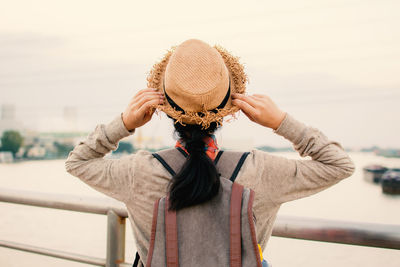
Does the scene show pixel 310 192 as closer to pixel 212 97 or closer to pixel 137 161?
pixel 212 97

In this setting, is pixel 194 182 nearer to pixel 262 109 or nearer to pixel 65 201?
pixel 262 109

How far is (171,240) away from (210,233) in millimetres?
96

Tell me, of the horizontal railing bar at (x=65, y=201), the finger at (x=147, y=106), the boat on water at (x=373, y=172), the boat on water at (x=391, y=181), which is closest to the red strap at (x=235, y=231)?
the finger at (x=147, y=106)

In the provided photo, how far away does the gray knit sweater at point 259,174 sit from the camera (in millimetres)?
838

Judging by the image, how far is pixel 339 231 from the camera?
107 centimetres

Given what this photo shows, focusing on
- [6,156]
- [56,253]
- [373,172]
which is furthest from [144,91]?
[373,172]

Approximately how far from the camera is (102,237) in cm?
182

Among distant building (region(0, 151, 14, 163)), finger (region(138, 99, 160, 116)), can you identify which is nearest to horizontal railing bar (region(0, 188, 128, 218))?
finger (region(138, 99, 160, 116))

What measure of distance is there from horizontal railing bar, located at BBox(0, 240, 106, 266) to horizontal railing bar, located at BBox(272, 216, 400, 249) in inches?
33.9

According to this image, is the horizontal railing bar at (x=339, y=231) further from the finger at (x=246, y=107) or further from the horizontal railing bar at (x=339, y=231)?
the finger at (x=246, y=107)

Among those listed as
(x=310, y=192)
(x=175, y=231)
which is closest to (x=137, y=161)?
(x=175, y=231)

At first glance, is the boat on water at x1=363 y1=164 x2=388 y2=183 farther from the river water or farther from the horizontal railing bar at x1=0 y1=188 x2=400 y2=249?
the horizontal railing bar at x1=0 y1=188 x2=400 y2=249

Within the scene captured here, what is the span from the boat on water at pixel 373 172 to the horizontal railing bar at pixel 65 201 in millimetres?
37993

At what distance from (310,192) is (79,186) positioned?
37.5m
